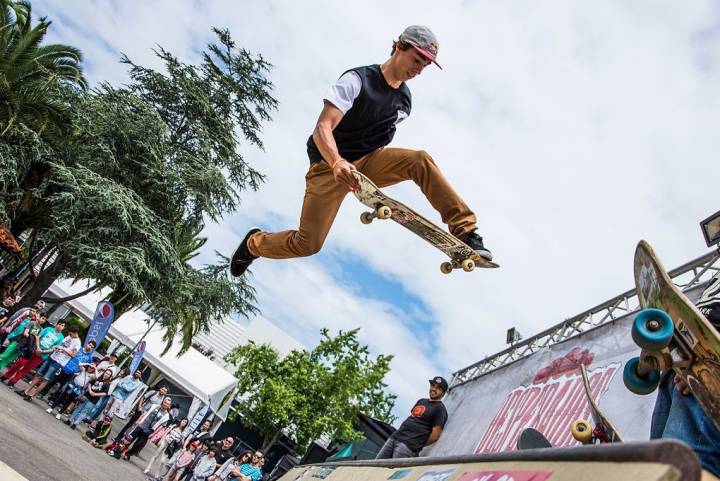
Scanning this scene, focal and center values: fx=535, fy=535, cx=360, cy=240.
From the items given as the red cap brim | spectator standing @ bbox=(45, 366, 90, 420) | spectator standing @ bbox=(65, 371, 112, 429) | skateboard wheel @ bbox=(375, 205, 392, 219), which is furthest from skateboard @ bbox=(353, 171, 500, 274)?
spectator standing @ bbox=(45, 366, 90, 420)

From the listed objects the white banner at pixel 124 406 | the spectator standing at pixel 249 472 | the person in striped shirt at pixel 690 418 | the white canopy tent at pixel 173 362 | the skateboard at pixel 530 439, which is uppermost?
the person in striped shirt at pixel 690 418

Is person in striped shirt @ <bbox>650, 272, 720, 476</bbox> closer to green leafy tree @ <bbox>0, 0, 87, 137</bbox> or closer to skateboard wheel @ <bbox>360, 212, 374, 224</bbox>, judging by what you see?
skateboard wheel @ <bbox>360, 212, 374, 224</bbox>

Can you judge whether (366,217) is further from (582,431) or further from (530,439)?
(582,431)

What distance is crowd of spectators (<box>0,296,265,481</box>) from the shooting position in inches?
395

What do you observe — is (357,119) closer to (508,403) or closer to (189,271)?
(508,403)

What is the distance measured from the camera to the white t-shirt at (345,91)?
12.3ft

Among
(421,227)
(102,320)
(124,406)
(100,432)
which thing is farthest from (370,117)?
(102,320)

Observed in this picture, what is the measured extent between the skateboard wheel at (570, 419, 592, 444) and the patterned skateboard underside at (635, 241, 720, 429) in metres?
0.47

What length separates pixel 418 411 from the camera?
730 cm

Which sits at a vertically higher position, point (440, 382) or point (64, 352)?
point (440, 382)

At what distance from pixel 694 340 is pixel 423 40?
2.70 meters

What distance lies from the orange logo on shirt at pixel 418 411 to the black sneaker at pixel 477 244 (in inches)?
145

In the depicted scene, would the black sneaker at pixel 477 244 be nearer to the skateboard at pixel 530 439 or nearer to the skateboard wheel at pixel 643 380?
the skateboard at pixel 530 439

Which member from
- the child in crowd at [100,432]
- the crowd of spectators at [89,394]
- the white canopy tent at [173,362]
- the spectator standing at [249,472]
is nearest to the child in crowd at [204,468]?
the crowd of spectators at [89,394]
